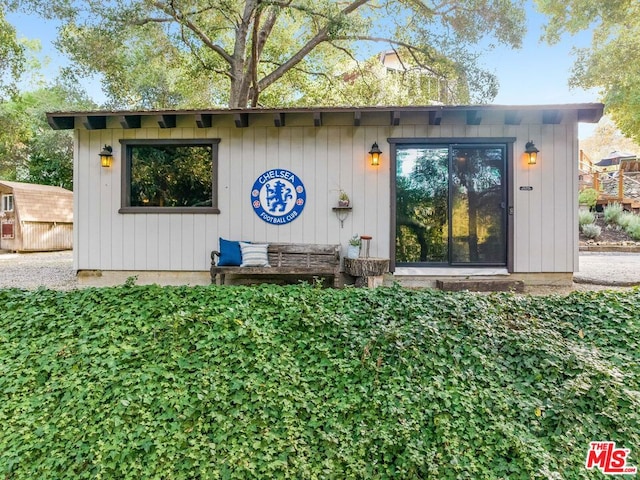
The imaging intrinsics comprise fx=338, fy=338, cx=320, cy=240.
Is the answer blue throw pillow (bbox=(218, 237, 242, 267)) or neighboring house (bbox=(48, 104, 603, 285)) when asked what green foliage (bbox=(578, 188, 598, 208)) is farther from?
blue throw pillow (bbox=(218, 237, 242, 267))

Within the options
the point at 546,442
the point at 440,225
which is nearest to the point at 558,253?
the point at 440,225

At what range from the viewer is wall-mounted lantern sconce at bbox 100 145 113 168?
5063mm

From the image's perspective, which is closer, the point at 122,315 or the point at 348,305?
the point at 122,315

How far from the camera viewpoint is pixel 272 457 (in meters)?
1.98

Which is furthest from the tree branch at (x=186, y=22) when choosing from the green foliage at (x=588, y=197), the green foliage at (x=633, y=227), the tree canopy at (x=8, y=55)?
the green foliage at (x=633, y=227)

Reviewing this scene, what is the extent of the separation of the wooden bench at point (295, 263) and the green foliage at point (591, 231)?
393 inches

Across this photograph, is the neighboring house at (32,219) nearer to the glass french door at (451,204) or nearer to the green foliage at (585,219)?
the glass french door at (451,204)

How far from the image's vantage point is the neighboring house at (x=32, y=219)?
10828mm

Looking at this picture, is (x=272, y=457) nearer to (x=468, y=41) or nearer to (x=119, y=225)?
(x=119, y=225)

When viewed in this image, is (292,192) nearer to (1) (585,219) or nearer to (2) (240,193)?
(2) (240,193)

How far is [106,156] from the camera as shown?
16.7 ft

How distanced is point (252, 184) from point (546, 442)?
14.6ft

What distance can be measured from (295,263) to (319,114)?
2161mm

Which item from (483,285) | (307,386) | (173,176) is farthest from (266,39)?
(307,386)
